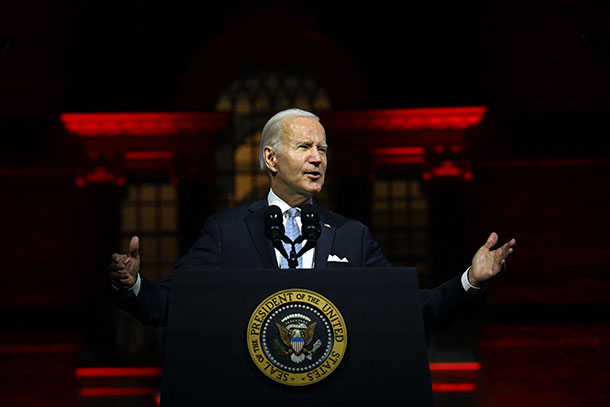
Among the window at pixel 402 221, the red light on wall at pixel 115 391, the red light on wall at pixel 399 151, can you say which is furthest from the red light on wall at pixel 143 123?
the red light on wall at pixel 115 391

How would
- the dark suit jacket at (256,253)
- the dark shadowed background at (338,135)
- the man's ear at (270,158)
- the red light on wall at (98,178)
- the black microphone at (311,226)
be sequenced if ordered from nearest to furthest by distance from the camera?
the black microphone at (311,226), the dark suit jacket at (256,253), the man's ear at (270,158), the dark shadowed background at (338,135), the red light on wall at (98,178)

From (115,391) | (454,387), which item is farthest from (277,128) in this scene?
(115,391)

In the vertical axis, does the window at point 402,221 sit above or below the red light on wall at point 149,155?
below

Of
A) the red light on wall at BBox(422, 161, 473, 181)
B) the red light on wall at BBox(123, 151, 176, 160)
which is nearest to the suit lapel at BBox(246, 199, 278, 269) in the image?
the red light on wall at BBox(422, 161, 473, 181)

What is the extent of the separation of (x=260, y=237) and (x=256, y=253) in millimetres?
65

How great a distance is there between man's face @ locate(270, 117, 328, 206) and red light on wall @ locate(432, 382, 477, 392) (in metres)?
3.93

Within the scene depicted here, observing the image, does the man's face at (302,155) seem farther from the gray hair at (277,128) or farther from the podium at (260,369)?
the podium at (260,369)

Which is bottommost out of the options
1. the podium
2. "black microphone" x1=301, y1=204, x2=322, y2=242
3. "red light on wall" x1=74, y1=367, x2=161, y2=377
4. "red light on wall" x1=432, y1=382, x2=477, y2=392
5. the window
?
"red light on wall" x1=432, y1=382, x2=477, y2=392

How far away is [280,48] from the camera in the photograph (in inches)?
500

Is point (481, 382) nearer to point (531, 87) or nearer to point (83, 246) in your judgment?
point (531, 87)

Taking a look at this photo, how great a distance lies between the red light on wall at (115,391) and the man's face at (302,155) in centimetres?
392

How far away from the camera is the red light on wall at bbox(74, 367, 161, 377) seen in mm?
7367

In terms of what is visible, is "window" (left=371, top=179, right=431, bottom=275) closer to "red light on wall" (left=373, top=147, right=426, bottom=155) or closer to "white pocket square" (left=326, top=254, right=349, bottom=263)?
"red light on wall" (left=373, top=147, right=426, bottom=155)

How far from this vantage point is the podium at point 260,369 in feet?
6.39
